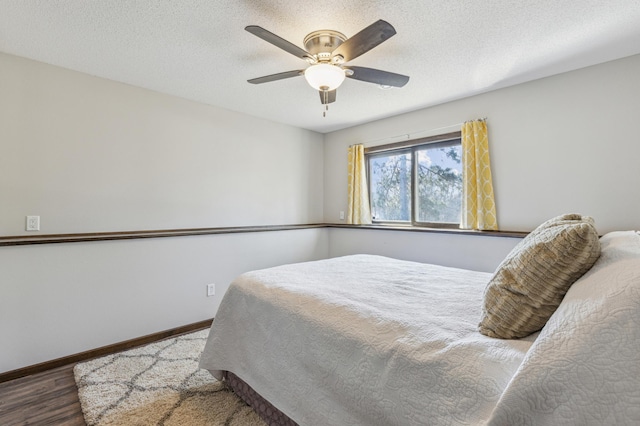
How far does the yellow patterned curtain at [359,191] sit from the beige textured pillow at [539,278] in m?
2.83

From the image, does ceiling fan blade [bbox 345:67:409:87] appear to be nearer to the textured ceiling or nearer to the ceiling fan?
the ceiling fan

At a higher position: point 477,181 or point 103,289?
point 477,181

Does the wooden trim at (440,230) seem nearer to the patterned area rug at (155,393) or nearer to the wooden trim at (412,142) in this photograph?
the wooden trim at (412,142)

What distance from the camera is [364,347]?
44.3 inches

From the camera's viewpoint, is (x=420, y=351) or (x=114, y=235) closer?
(x=420, y=351)

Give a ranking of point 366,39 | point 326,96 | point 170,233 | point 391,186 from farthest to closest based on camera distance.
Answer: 1. point 391,186
2. point 170,233
3. point 326,96
4. point 366,39

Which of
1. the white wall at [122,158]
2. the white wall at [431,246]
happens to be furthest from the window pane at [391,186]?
the white wall at [122,158]

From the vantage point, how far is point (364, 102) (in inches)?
123

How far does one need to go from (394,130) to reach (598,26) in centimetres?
196

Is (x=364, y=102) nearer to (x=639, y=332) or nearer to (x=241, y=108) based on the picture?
(x=241, y=108)

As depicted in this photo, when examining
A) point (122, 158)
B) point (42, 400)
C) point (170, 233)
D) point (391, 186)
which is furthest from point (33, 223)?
point (391, 186)

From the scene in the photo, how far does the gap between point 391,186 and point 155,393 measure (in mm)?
3129

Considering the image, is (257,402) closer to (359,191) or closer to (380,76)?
(380,76)

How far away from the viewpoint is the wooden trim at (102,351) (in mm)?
2071
